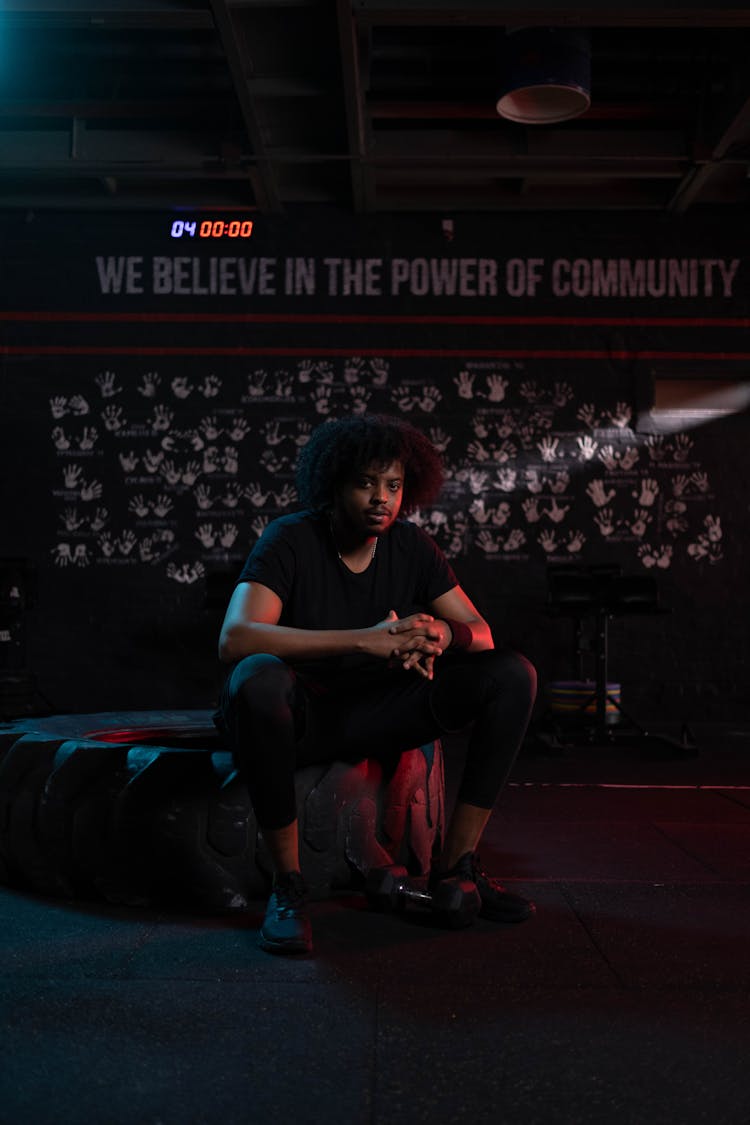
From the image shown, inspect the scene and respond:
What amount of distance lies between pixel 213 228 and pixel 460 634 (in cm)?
496

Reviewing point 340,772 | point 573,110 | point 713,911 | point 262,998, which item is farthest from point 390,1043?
point 573,110

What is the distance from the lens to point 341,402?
659 cm

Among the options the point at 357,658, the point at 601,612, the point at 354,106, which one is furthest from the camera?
the point at 601,612

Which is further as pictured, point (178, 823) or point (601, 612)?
point (601, 612)

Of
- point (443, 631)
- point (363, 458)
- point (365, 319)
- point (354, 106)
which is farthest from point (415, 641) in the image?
point (365, 319)

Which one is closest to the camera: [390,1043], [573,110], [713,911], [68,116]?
[390,1043]

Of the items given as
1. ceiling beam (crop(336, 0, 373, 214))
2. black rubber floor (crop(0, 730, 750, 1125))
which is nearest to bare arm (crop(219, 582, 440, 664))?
black rubber floor (crop(0, 730, 750, 1125))

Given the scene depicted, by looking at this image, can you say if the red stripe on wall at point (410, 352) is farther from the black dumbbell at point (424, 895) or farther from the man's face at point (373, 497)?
the black dumbbell at point (424, 895)

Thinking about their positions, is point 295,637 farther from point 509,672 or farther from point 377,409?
point 377,409

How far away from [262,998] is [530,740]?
389 cm

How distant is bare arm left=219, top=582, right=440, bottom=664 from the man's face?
246mm

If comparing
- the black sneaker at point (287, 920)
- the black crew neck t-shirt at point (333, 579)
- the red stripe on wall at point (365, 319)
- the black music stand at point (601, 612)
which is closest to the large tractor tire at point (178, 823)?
the black sneaker at point (287, 920)

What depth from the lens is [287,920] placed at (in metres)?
2.17

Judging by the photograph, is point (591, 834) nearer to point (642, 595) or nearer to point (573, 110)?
point (642, 595)
